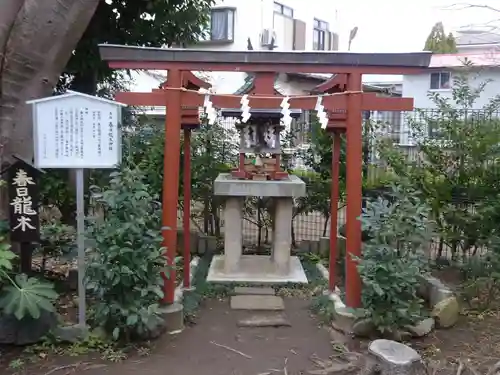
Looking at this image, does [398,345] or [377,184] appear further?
[377,184]

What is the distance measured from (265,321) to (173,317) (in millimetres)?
1036

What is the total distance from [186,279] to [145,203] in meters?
2.10

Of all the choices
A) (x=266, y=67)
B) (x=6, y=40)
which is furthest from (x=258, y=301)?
(x=6, y=40)

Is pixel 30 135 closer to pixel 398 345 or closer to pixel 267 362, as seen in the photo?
pixel 267 362

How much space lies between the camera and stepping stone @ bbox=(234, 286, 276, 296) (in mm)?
6520

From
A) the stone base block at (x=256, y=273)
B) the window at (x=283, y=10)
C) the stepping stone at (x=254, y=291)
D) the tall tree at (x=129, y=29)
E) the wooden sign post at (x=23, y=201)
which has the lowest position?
the stepping stone at (x=254, y=291)

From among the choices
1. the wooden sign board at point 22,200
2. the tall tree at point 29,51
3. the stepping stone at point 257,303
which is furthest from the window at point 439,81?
the wooden sign board at point 22,200

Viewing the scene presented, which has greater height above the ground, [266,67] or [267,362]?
[266,67]

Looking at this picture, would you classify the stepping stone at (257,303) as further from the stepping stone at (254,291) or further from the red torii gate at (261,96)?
the red torii gate at (261,96)

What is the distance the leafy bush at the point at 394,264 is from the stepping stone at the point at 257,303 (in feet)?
4.81

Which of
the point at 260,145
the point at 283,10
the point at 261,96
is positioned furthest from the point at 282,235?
the point at 283,10

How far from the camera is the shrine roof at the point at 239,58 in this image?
5035 mm

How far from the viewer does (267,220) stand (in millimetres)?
9117

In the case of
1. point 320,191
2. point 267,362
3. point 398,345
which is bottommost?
point 267,362
